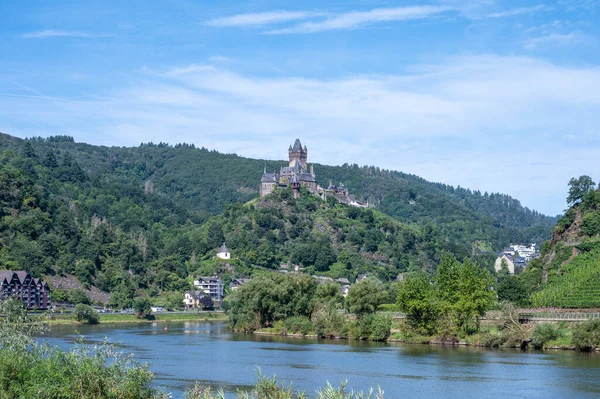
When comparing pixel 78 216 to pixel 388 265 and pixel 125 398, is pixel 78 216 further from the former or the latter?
pixel 125 398

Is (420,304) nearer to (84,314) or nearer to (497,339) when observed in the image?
(497,339)

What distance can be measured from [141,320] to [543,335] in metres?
74.2

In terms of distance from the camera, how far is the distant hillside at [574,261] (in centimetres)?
8874

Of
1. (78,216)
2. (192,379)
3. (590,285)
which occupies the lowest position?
(192,379)

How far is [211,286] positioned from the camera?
16350 cm

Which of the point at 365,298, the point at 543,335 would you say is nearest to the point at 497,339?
the point at 543,335

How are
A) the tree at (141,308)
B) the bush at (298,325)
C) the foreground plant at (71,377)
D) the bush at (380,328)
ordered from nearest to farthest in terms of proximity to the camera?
1. the foreground plant at (71,377)
2. the bush at (380,328)
3. the bush at (298,325)
4. the tree at (141,308)

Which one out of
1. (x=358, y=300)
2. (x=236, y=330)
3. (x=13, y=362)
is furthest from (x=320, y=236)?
(x=13, y=362)

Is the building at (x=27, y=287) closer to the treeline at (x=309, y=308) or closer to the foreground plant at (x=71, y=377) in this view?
the treeline at (x=309, y=308)

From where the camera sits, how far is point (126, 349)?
7675cm

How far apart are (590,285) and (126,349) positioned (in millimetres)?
48496

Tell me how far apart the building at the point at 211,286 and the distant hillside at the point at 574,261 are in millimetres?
66564

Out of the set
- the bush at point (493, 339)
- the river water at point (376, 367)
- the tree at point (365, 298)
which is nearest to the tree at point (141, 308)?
the river water at point (376, 367)

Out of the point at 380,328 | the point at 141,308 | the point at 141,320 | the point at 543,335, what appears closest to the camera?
the point at 543,335
